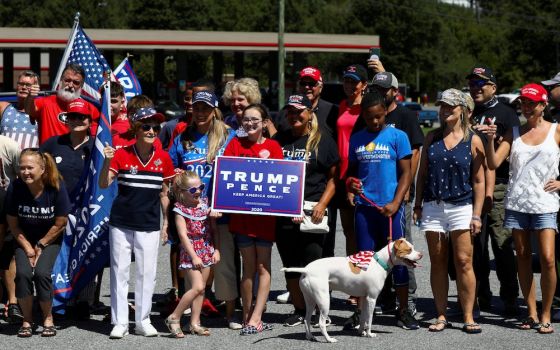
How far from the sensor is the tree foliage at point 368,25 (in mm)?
75175

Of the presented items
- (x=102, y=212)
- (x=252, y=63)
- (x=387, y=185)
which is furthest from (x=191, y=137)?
(x=252, y=63)

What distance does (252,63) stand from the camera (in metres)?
82.2

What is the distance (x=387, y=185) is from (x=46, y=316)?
3.12 m

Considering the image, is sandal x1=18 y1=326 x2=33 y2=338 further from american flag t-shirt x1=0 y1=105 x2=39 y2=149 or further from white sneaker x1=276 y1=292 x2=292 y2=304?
white sneaker x1=276 y1=292 x2=292 y2=304

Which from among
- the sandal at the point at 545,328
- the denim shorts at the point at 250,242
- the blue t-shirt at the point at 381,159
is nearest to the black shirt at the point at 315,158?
the blue t-shirt at the point at 381,159

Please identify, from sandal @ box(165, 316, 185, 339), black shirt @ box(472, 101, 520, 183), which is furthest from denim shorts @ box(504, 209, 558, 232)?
sandal @ box(165, 316, 185, 339)

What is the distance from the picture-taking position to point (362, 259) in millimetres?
7996

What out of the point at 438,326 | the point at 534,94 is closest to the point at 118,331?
the point at 438,326

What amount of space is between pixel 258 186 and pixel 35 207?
192 centimetres

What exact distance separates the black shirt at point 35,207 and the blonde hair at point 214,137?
116cm

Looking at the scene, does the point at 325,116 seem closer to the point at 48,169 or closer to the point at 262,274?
the point at 262,274

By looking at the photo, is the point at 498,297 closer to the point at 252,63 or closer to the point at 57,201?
the point at 57,201

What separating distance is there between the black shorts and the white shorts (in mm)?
3684

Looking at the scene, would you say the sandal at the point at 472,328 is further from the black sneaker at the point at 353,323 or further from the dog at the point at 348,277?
the black sneaker at the point at 353,323
